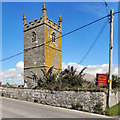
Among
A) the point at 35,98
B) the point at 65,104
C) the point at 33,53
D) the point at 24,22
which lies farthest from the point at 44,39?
the point at 65,104

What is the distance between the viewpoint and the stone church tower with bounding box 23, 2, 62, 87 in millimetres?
22609

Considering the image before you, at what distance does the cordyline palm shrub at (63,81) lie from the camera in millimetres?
13804

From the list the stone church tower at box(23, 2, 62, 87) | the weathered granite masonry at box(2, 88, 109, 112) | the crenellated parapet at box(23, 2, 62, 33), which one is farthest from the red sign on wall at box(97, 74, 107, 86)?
the crenellated parapet at box(23, 2, 62, 33)

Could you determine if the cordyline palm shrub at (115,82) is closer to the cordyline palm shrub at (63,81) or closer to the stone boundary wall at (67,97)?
the stone boundary wall at (67,97)

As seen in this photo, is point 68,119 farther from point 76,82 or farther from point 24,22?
point 24,22

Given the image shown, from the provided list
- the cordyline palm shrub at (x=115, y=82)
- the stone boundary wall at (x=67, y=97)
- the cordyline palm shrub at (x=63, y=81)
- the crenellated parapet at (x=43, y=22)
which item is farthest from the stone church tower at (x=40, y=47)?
the cordyline palm shrub at (x=115, y=82)

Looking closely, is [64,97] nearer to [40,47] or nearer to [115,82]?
[115,82]

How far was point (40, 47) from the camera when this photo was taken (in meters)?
22.9

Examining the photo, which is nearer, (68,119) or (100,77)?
(68,119)

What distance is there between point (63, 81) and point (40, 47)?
9994mm

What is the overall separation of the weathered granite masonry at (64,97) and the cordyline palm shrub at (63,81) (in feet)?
2.45

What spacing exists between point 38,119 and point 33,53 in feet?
55.8

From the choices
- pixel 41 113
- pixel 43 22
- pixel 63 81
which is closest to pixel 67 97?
pixel 63 81

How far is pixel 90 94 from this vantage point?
11.1m
